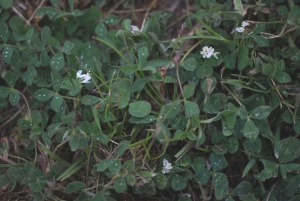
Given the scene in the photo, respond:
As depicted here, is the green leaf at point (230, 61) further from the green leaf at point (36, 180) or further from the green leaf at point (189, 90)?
the green leaf at point (36, 180)

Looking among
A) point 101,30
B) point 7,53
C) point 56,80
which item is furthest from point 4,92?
point 101,30

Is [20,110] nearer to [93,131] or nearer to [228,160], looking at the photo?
[93,131]

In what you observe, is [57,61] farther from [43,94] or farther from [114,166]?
[114,166]

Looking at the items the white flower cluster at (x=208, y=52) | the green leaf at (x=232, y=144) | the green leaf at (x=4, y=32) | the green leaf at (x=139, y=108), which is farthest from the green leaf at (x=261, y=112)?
the green leaf at (x=4, y=32)

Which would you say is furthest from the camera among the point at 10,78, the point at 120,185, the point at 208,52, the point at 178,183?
the point at 10,78

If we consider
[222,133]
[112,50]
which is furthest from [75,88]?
[222,133]

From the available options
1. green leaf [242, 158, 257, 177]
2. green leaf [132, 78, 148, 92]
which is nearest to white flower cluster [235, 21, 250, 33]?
green leaf [132, 78, 148, 92]

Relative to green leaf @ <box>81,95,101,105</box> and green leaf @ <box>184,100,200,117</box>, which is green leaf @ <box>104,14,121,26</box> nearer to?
green leaf @ <box>81,95,101,105</box>
